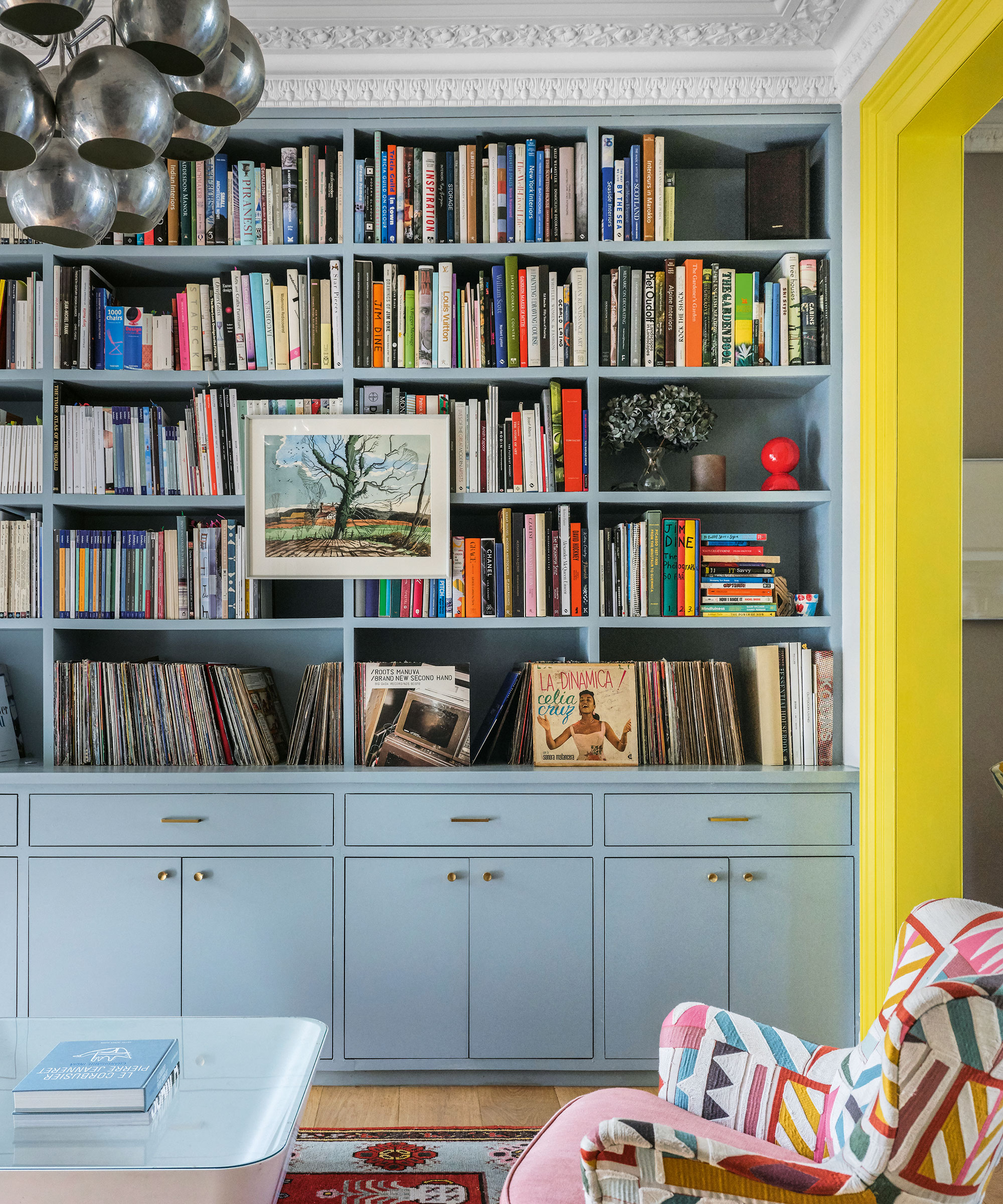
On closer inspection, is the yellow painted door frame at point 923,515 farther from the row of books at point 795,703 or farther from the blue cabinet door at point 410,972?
the blue cabinet door at point 410,972

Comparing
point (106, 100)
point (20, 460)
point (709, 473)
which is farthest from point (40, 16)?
point (709, 473)

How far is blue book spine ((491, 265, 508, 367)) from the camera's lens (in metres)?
2.60

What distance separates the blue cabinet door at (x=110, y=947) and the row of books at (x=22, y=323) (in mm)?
1445

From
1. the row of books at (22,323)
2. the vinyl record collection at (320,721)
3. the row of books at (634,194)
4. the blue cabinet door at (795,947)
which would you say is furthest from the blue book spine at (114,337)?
the blue cabinet door at (795,947)

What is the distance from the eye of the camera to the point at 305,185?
8.55 ft

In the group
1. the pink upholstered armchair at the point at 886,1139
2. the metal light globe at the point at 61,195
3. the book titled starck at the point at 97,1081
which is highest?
the metal light globe at the point at 61,195

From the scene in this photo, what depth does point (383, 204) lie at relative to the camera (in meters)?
2.59

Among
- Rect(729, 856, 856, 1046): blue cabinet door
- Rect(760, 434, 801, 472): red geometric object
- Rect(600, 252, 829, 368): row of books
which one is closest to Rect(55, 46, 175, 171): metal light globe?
Rect(600, 252, 829, 368): row of books

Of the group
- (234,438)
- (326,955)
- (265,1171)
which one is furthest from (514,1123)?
(234,438)

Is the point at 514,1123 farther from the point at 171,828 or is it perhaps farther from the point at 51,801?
the point at 51,801

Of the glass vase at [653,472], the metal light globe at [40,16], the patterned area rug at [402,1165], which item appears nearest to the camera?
the metal light globe at [40,16]

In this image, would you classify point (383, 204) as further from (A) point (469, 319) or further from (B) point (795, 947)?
(B) point (795, 947)

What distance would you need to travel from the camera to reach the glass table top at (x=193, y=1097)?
1.40m

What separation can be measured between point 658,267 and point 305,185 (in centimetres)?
105
